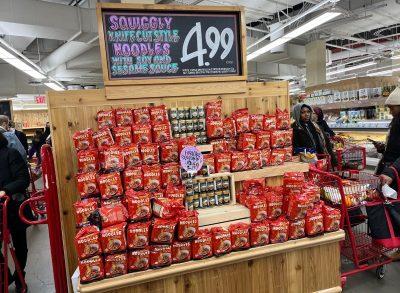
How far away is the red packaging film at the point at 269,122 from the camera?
2500 mm

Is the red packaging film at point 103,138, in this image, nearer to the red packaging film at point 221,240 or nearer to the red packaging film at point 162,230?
the red packaging film at point 162,230

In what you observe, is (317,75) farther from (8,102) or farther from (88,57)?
(8,102)

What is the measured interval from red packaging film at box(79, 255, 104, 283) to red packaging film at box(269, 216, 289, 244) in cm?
110

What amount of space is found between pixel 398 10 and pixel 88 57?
8912 mm

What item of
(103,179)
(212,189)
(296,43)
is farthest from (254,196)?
(296,43)

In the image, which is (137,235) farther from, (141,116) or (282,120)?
(282,120)

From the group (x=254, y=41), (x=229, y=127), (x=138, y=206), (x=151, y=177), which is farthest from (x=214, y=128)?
(x=254, y=41)

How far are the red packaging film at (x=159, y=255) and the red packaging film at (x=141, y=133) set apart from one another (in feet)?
2.41

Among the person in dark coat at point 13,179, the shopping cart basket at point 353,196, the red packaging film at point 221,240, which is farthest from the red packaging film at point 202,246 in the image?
the person in dark coat at point 13,179

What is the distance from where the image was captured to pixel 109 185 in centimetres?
198

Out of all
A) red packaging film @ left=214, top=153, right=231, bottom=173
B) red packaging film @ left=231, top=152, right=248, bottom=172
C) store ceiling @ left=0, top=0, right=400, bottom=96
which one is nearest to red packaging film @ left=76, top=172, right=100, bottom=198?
red packaging film @ left=214, top=153, right=231, bottom=173

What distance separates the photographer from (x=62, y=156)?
7.83ft

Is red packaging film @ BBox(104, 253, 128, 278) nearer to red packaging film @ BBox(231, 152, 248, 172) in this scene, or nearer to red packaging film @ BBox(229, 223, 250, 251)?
red packaging film @ BBox(229, 223, 250, 251)

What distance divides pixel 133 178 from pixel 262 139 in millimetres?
1043
